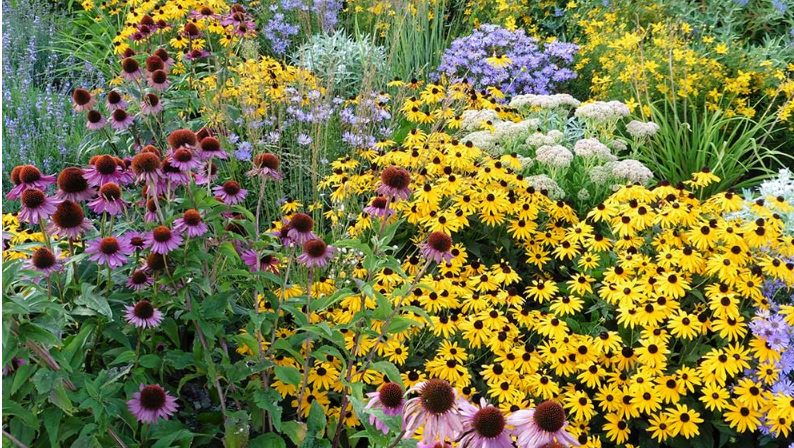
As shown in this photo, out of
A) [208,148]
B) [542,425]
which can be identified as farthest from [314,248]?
[542,425]

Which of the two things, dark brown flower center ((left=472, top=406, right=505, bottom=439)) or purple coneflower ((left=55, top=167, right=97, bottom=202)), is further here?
purple coneflower ((left=55, top=167, right=97, bottom=202))

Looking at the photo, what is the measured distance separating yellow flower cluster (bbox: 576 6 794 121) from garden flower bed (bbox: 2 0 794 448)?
0.08ft

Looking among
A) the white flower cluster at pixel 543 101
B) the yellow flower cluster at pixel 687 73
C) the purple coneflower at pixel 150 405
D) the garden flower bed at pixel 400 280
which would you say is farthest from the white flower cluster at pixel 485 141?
the purple coneflower at pixel 150 405

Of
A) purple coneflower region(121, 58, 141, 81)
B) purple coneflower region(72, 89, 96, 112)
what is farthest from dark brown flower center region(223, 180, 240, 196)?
purple coneflower region(121, 58, 141, 81)

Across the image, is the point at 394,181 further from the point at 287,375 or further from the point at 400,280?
the point at 400,280

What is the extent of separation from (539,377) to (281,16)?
11.6ft

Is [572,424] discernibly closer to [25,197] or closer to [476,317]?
[476,317]

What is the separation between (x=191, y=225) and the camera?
5.81ft

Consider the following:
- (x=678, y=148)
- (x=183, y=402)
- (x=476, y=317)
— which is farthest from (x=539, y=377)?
(x=678, y=148)

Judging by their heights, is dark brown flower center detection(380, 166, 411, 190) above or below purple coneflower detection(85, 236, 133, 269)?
above

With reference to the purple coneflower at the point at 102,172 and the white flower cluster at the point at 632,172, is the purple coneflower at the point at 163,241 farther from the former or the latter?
the white flower cluster at the point at 632,172

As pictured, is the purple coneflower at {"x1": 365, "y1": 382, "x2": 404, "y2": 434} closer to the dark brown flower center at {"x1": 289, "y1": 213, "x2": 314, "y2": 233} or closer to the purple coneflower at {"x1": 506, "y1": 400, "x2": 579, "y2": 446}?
the purple coneflower at {"x1": 506, "y1": 400, "x2": 579, "y2": 446}

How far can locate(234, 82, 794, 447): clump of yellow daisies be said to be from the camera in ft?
7.03

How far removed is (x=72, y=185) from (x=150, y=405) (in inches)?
21.3
